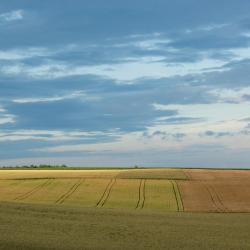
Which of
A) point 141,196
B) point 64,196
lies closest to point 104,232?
point 141,196

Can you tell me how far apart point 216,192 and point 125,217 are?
74.0 ft

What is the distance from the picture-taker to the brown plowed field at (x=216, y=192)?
3712 cm

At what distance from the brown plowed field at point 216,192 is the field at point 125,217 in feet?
0.21

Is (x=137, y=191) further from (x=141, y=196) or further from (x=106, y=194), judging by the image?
(x=106, y=194)

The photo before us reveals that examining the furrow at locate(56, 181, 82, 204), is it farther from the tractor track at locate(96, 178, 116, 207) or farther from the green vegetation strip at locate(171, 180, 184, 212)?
the green vegetation strip at locate(171, 180, 184, 212)

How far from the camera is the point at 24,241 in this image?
15.7 m

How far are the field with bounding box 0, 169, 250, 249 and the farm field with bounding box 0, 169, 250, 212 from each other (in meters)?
0.07

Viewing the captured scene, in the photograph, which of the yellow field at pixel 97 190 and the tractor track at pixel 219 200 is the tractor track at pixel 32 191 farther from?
the tractor track at pixel 219 200

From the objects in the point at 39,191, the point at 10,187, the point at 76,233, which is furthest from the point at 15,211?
the point at 10,187

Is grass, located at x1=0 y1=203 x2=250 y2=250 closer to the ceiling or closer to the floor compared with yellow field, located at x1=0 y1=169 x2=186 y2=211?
closer to the floor

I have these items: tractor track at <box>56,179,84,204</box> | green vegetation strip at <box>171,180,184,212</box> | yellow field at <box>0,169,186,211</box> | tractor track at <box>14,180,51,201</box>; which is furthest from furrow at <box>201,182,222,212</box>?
tractor track at <box>14,180,51,201</box>

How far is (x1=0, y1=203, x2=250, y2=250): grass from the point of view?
16.1m

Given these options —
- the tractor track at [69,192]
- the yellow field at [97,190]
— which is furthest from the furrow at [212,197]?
the tractor track at [69,192]

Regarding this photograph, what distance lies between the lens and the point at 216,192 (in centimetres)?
4569
